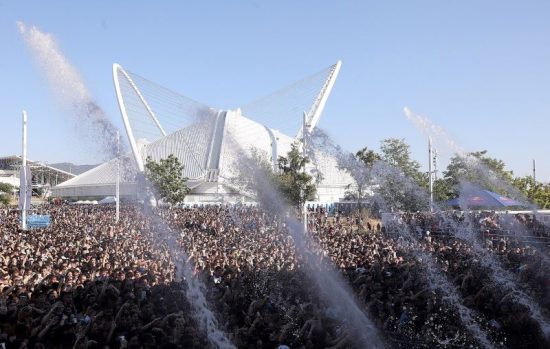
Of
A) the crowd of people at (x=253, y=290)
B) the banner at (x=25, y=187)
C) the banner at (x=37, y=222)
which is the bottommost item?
the crowd of people at (x=253, y=290)

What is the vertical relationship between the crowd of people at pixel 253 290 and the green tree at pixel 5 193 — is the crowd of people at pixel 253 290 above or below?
below

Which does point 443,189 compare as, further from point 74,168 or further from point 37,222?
point 74,168

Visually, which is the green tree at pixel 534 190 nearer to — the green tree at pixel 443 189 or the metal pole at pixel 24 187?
the green tree at pixel 443 189

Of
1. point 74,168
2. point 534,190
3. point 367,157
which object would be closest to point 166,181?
point 367,157

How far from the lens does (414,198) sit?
36625 mm

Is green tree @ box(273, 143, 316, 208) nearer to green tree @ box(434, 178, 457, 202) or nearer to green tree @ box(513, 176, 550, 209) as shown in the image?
green tree @ box(434, 178, 457, 202)

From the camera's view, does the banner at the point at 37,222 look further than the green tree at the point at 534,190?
No

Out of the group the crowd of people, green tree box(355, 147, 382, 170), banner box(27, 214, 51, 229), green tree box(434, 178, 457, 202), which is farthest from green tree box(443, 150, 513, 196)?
banner box(27, 214, 51, 229)

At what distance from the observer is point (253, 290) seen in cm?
1433

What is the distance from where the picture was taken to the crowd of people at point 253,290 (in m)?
10.0

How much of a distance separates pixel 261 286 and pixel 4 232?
16.0 meters

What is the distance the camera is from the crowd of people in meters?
10.0

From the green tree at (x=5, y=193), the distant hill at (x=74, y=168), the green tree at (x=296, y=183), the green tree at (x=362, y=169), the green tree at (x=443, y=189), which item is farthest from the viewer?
the distant hill at (x=74, y=168)

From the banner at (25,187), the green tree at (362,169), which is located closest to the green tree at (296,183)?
the green tree at (362,169)
